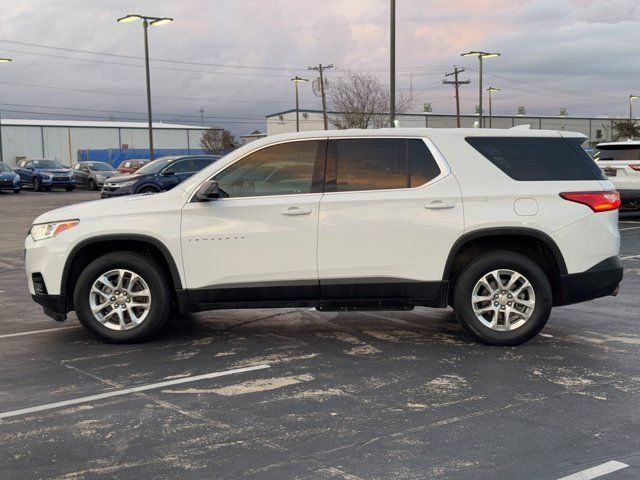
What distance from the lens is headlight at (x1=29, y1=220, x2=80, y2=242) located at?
6.46 m

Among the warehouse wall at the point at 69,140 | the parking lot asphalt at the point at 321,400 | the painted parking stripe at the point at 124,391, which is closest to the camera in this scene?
the parking lot asphalt at the point at 321,400

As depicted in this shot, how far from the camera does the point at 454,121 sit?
83.0m

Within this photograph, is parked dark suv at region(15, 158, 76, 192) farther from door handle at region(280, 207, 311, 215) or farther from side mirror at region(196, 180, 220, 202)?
door handle at region(280, 207, 311, 215)

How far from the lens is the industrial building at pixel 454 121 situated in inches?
3095

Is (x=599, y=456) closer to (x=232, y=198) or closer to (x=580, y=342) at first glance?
(x=580, y=342)

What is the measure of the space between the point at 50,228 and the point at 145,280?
976mm

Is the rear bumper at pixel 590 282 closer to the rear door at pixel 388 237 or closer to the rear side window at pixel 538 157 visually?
the rear side window at pixel 538 157

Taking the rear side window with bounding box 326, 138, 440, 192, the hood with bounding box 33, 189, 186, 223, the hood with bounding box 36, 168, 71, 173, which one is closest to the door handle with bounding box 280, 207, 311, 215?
the rear side window with bounding box 326, 138, 440, 192

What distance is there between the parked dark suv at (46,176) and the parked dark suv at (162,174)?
16011 millimetres

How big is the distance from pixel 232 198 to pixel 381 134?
1435mm

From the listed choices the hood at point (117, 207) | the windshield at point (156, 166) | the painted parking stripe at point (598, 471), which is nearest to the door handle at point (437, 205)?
the hood at point (117, 207)

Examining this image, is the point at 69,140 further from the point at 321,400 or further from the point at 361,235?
the point at 321,400

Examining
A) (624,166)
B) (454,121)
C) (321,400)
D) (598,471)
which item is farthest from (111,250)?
(454,121)

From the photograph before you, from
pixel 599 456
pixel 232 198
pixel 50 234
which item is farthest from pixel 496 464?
pixel 50 234
